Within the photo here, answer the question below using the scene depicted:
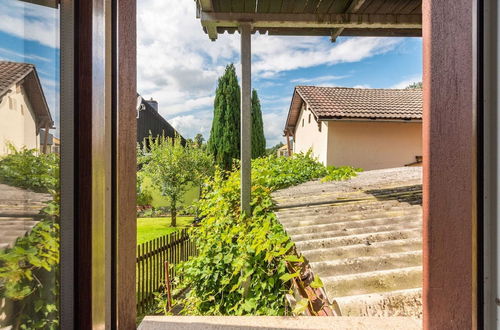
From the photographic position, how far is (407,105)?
904 cm

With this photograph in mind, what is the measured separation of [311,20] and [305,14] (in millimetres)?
82

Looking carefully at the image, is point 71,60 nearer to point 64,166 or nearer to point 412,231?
point 64,166

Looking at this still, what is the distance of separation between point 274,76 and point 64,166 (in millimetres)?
16132

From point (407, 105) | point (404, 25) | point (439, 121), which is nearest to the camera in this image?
point (439, 121)

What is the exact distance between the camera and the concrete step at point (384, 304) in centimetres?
100

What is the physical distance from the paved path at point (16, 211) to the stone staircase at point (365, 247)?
3.07ft

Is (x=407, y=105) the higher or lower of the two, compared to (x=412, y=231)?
higher

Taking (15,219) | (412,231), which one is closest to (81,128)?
(15,219)

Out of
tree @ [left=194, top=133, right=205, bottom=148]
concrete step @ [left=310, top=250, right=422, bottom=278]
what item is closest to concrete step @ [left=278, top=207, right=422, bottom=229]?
concrete step @ [left=310, top=250, right=422, bottom=278]

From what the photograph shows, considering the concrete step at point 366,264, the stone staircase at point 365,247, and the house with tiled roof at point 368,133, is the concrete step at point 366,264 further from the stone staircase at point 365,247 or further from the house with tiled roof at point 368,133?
the house with tiled roof at point 368,133

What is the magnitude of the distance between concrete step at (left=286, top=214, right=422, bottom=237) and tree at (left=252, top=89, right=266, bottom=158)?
997 cm

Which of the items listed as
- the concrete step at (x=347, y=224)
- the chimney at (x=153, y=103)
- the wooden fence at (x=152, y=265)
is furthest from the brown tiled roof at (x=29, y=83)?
the chimney at (x=153, y=103)

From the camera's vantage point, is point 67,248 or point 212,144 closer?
point 67,248

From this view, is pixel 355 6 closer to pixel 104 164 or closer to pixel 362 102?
pixel 104 164
